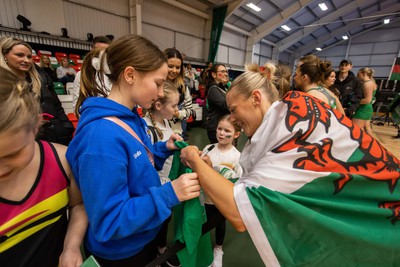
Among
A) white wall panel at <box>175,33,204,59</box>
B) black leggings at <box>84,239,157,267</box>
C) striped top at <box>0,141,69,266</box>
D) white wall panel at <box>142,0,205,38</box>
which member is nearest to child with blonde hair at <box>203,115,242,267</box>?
black leggings at <box>84,239,157,267</box>

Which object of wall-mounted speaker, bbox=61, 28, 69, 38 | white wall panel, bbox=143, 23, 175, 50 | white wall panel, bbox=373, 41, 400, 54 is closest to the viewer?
wall-mounted speaker, bbox=61, 28, 69, 38

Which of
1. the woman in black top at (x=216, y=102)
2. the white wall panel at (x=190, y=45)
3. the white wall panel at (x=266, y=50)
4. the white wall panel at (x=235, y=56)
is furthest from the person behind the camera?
the white wall panel at (x=266, y=50)

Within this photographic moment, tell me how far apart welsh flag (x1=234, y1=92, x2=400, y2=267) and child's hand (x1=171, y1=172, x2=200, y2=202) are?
15 cm

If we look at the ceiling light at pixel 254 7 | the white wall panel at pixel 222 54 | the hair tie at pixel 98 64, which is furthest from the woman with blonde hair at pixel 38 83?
the white wall panel at pixel 222 54

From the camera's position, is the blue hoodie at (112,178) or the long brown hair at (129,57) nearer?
the blue hoodie at (112,178)

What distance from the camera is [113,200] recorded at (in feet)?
1.97

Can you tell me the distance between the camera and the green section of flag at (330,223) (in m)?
0.69

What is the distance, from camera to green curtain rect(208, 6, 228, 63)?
960cm

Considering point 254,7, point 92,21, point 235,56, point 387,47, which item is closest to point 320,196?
point 92,21

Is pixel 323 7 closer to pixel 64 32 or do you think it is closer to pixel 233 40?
pixel 233 40

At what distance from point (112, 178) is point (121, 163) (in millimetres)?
48

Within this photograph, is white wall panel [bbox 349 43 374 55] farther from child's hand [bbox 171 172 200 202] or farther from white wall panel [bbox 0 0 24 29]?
child's hand [bbox 171 172 200 202]

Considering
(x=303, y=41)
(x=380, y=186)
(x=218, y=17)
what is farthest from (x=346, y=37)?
(x=380, y=186)

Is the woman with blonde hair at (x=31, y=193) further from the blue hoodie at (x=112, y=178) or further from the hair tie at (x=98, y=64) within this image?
the hair tie at (x=98, y=64)
